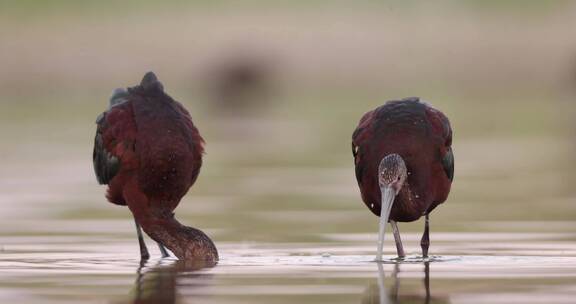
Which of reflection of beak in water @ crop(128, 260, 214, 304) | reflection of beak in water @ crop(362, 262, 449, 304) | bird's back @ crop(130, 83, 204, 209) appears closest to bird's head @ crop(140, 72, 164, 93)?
bird's back @ crop(130, 83, 204, 209)

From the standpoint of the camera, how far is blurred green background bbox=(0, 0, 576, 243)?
730 inches

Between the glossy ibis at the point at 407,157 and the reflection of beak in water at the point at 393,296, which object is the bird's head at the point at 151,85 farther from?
the reflection of beak in water at the point at 393,296

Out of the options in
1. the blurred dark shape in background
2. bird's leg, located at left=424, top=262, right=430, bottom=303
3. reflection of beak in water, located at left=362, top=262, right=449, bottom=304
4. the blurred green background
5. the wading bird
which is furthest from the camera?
the blurred dark shape in background

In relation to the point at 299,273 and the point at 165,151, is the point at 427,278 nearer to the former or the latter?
the point at 299,273

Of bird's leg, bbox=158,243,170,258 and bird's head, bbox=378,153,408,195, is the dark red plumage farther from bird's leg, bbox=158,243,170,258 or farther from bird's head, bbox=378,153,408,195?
bird's leg, bbox=158,243,170,258

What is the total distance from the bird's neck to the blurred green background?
1383 mm

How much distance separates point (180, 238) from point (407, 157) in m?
2.04

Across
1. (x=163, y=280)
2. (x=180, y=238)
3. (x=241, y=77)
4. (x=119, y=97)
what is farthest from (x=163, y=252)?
(x=241, y=77)

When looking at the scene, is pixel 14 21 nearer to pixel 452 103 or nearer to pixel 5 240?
pixel 452 103

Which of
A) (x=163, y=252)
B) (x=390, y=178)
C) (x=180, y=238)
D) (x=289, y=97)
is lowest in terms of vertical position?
(x=163, y=252)

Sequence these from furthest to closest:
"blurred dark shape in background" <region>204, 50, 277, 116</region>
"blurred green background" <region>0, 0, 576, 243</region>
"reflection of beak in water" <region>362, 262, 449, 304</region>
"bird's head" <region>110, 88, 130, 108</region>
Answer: "blurred dark shape in background" <region>204, 50, 277, 116</region> < "blurred green background" <region>0, 0, 576, 243</region> < "bird's head" <region>110, 88, 130, 108</region> < "reflection of beak in water" <region>362, 262, 449, 304</region>

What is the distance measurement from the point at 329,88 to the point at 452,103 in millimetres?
9356

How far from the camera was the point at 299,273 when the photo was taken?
12.8 metres

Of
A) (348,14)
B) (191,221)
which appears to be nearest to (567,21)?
(348,14)
